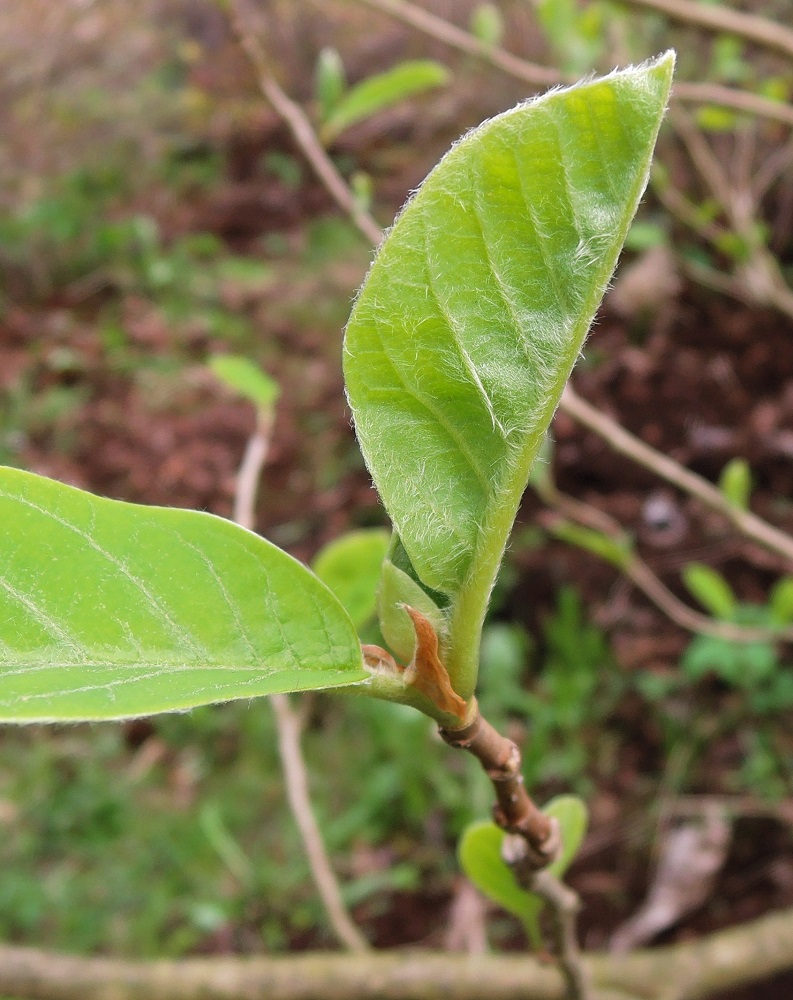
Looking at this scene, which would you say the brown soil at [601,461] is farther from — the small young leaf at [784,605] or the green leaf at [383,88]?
the green leaf at [383,88]

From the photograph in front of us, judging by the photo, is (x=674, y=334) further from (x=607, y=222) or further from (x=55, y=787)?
(x=607, y=222)

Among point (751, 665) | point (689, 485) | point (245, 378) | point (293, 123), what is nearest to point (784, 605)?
point (689, 485)

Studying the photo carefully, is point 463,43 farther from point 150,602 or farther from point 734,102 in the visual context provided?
point 150,602

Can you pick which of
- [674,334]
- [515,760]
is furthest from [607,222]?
[674,334]

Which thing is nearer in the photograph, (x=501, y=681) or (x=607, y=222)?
(x=607, y=222)

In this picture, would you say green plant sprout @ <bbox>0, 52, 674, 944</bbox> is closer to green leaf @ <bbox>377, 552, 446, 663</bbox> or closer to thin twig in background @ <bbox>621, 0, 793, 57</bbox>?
green leaf @ <bbox>377, 552, 446, 663</bbox>

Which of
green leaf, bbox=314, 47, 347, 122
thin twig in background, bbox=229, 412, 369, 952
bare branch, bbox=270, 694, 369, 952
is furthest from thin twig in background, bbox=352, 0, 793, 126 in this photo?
bare branch, bbox=270, 694, 369, 952

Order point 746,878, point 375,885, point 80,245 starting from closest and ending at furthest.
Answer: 1. point 746,878
2. point 375,885
3. point 80,245
